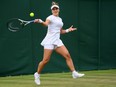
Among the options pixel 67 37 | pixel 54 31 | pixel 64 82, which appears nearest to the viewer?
pixel 54 31

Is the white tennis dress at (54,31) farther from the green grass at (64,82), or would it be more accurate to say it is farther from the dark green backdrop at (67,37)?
the dark green backdrop at (67,37)

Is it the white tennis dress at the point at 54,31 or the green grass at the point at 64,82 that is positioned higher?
the white tennis dress at the point at 54,31

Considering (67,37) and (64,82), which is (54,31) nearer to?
(64,82)

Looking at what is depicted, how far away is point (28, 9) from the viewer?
11.7 metres

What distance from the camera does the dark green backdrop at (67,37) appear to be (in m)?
11.4

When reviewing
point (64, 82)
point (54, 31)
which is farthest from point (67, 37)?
point (54, 31)

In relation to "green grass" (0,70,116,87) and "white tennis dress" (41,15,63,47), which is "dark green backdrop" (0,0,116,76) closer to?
"green grass" (0,70,116,87)

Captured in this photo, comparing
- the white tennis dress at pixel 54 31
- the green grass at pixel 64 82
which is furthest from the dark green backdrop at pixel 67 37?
the white tennis dress at pixel 54 31

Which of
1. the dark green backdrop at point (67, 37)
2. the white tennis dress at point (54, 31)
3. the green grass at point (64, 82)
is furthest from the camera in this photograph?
the dark green backdrop at point (67, 37)

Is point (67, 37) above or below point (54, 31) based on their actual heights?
below

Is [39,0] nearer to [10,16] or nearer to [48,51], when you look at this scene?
[10,16]

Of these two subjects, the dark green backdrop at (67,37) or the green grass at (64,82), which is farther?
the dark green backdrop at (67,37)

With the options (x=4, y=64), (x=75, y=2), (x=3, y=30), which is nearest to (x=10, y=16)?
(x=3, y=30)

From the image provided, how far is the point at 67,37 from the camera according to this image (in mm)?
12461
